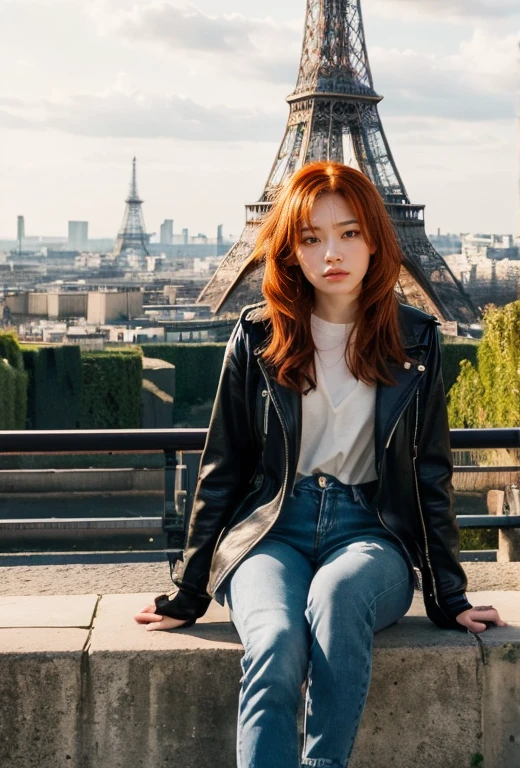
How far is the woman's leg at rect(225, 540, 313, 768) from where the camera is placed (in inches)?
83.6

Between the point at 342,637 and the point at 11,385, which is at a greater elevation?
the point at 342,637

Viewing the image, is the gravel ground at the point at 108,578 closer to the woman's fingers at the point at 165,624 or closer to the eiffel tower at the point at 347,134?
the woman's fingers at the point at 165,624

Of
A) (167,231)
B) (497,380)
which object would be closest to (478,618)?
(497,380)

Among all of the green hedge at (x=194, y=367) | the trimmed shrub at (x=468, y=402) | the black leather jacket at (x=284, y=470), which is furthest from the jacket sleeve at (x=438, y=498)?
the green hedge at (x=194, y=367)

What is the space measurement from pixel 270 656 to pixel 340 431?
0.59 metres

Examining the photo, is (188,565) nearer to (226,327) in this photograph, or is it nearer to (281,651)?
(281,651)

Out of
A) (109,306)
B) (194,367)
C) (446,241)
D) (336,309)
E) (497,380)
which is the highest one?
(446,241)

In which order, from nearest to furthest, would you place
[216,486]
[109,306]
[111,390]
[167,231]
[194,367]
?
[216,486]
[111,390]
[194,367]
[109,306]
[167,231]

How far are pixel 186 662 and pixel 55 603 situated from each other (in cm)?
49

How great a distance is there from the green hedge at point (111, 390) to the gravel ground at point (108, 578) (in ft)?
65.7

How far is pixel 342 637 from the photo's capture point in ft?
7.30

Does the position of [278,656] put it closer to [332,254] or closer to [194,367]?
[332,254]

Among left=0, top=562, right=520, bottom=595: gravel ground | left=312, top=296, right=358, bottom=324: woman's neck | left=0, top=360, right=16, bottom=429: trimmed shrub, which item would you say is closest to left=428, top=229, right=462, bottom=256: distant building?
left=0, top=360, right=16, bottom=429: trimmed shrub

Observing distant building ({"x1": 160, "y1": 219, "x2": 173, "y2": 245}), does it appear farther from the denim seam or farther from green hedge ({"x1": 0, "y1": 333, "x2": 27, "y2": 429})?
the denim seam
